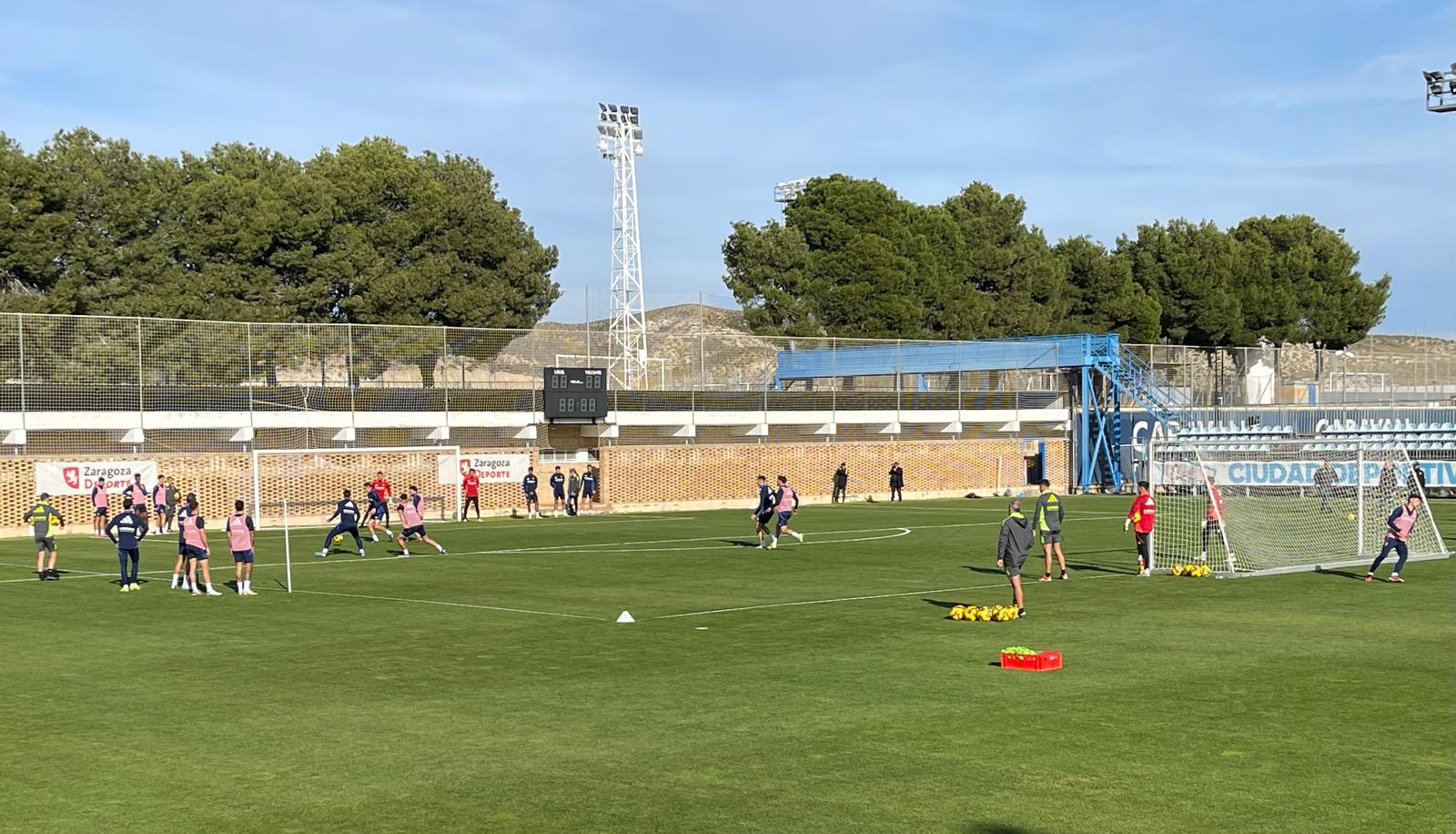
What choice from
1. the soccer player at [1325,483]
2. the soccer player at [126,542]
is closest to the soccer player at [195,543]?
the soccer player at [126,542]

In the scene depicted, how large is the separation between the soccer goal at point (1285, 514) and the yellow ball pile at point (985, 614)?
26.5 feet

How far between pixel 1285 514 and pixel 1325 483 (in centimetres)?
307

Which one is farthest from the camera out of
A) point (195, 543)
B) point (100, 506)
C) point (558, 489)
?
point (558, 489)

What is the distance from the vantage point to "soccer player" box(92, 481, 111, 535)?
44.3m

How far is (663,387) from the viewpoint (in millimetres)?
61969

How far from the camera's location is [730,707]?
51.1ft

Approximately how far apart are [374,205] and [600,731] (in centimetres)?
7043

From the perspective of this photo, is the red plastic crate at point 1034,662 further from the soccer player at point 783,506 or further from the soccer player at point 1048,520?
the soccer player at point 783,506

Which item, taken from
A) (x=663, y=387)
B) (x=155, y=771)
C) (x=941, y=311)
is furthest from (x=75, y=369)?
(x=941, y=311)

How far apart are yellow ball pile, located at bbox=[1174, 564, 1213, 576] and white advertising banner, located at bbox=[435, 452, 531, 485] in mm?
29567

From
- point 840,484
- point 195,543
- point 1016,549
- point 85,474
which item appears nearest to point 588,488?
point 840,484

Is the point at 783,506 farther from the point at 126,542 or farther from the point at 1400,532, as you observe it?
the point at 126,542

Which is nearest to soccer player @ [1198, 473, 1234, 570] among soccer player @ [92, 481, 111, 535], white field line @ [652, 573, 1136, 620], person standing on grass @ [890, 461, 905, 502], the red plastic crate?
white field line @ [652, 573, 1136, 620]

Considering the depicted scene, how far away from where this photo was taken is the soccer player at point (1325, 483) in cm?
4241
